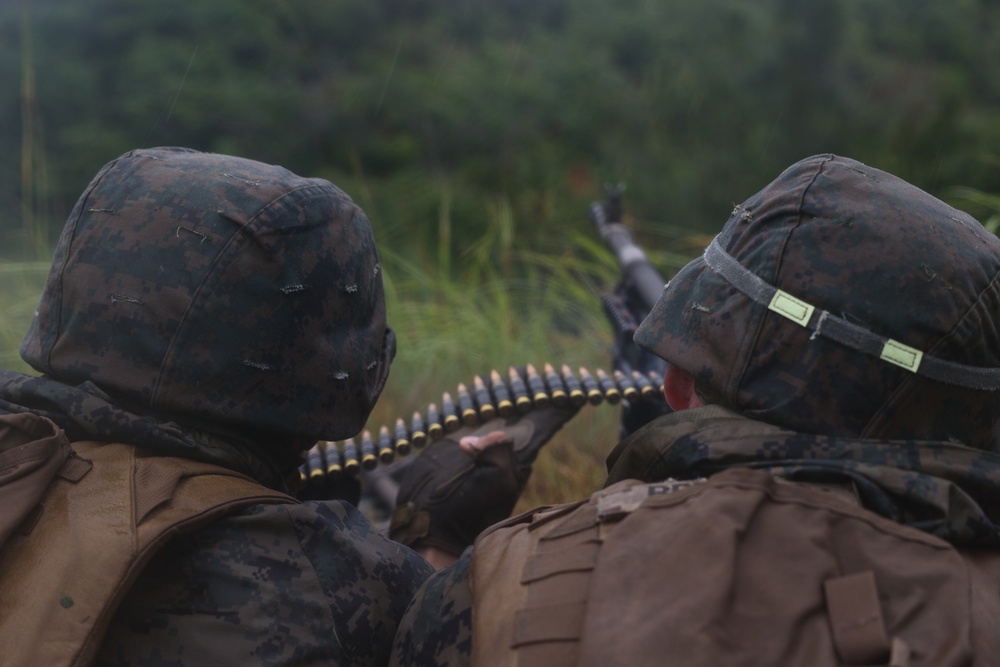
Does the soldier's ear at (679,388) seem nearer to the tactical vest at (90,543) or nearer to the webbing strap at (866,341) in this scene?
the webbing strap at (866,341)

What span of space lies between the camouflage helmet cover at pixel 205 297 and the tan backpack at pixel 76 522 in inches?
8.1

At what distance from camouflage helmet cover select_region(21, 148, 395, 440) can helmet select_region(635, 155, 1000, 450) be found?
0.95 meters

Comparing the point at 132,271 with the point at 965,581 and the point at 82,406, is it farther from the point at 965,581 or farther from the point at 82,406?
the point at 965,581

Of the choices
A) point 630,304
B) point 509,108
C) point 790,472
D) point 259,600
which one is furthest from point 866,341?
point 509,108

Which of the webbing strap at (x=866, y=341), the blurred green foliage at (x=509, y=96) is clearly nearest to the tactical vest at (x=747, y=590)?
the webbing strap at (x=866, y=341)

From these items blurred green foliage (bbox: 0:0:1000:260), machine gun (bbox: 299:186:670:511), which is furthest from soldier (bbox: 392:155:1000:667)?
blurred green foliage (bbox: 0:0:1000:260)

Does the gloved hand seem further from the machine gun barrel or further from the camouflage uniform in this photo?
the machine gun barrel

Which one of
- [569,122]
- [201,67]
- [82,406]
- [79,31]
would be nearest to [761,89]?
[569,122]

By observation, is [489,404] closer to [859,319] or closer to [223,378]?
[223,378]

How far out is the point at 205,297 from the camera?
2.32 meters

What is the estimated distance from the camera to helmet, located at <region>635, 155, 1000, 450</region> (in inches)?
75.5

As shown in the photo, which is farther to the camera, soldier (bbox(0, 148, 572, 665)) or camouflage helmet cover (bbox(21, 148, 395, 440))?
camouflage helmet cover (bbox(21, 148, 395, 440))

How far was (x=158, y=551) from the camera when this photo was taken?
2084 mm

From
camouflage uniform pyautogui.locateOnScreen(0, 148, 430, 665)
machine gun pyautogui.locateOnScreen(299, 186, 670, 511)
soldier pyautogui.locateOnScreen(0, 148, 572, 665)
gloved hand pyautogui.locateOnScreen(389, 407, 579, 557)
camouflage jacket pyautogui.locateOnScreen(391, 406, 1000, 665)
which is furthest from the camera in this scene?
machine gun pyautogui.locateOnScreen(299, 186, 670, 511)
